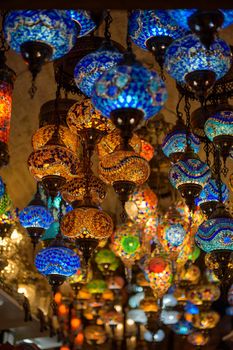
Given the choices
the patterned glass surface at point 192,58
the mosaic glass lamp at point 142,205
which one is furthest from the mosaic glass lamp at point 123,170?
the mosaic glass lamp at point 142,205

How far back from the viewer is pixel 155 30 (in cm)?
284

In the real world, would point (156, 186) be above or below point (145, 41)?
above

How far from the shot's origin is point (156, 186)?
24.9 ft

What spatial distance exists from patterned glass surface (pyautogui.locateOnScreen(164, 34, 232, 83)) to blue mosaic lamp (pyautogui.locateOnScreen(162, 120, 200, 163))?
1394 millimetres

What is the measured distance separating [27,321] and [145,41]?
21.7 feet

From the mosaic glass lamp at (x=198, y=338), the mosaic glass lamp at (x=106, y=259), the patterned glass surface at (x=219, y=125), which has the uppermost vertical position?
the patterned glass surface at (x=219, y=125)

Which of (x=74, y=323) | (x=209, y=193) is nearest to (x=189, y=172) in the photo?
(x=209, y=193)

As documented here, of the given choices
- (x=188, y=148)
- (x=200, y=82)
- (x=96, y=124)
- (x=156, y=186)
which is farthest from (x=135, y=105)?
(x=156, y=186)

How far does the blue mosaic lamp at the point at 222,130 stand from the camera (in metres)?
3.54

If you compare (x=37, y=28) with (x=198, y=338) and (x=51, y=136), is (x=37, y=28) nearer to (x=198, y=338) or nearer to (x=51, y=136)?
(x=51, y=136)

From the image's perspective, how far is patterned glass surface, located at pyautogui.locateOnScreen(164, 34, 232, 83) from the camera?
2.58 metres

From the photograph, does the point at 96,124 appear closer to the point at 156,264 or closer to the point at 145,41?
the point at 145,41

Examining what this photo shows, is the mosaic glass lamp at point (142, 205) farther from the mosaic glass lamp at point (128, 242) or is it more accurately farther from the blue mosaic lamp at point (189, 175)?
the blue mosaic lamp at point (189, 175)

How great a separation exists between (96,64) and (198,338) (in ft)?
22.4
